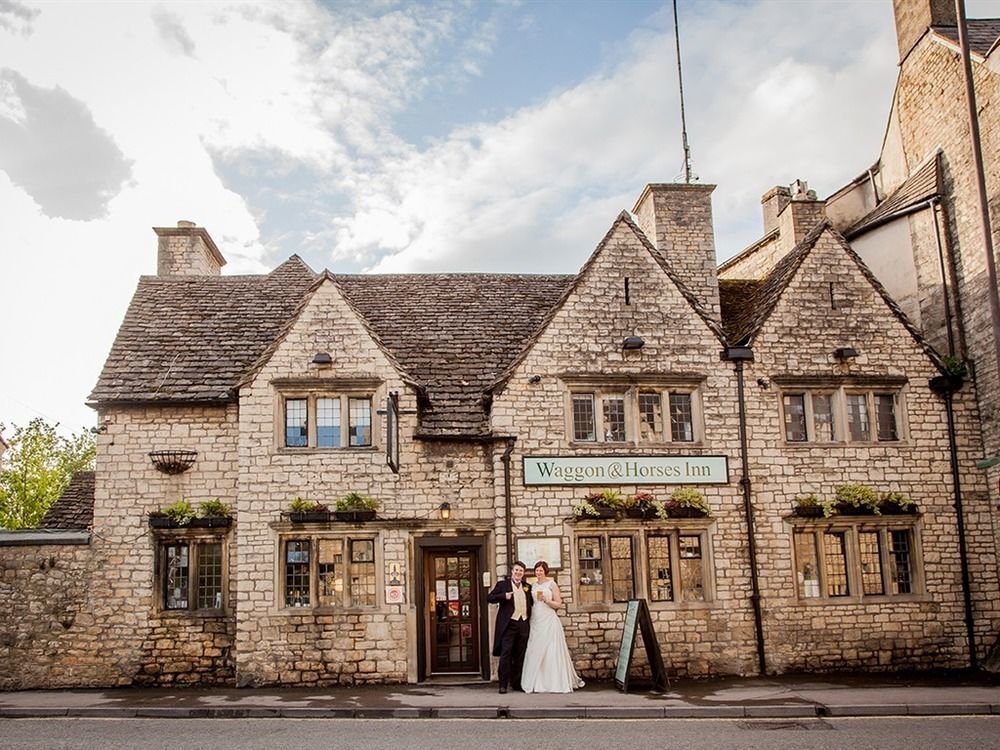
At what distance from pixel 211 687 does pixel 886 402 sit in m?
14.1

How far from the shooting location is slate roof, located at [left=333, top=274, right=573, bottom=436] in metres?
17.9

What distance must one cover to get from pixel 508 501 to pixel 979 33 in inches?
573

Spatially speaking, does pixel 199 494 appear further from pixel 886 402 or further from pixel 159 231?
pixel 886 402

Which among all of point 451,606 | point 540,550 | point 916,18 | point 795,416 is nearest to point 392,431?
point 540,550

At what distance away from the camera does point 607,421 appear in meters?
17.6

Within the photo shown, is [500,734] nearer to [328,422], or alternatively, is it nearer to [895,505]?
[328,422]

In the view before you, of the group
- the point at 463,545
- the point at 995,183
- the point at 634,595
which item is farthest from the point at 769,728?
the point at 995,183

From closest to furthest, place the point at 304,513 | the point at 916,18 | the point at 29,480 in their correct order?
the point at 304,513
the point at 916,18
the point at 29,480

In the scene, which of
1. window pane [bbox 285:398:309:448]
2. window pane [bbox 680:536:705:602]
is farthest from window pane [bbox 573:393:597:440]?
window pane [bbox 285:398:309:448]

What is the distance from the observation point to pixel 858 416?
18266 millimetres

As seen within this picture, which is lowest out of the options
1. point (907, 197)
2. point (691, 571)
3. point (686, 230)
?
point (691, 571)

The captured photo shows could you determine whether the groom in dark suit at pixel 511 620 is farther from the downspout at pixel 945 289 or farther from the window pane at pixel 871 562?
the downspout at pixel 945 289

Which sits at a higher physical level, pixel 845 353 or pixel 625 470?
pixel 845 353

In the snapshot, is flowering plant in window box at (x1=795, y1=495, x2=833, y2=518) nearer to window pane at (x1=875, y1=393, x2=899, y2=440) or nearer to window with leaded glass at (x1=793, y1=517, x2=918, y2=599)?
window with leaded glass at (x1=793, y1=517, x2=918, y2=599)
